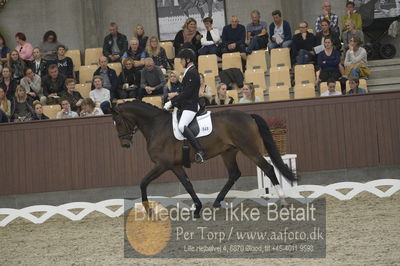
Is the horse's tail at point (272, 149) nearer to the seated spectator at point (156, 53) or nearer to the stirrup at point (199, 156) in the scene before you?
the stirrup at point (199, 156)

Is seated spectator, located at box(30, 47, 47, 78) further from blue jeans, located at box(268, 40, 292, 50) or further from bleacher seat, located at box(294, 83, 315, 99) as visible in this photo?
bleacher seat, located at box(294, 83, 315, 99)

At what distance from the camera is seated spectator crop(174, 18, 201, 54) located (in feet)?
50.2

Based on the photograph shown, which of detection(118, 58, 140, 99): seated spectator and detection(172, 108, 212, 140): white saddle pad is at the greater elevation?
detection(118, 58, 140, 99): seated spectator

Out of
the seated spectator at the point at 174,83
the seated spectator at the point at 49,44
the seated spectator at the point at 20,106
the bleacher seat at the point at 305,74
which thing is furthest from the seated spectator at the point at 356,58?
the seated spectator at the point at 49,44

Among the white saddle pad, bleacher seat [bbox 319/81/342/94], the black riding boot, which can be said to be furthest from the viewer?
bleacher seat [bbox 319/81/342/94]

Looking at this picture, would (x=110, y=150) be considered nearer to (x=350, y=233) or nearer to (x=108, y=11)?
(x=350, y=233)

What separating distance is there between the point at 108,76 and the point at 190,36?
6.35 feet

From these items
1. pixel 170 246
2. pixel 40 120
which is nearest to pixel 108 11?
pixel 40 120

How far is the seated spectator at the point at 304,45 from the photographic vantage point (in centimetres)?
1447

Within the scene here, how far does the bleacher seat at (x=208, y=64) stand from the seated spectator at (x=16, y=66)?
11.7 ft

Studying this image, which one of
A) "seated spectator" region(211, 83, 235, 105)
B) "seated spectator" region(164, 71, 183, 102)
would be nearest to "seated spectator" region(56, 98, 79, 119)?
"seated spectator" region(164, 71, 183, 102)

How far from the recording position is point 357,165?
12000 mm

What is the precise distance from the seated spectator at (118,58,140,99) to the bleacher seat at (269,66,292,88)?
8.12 ft


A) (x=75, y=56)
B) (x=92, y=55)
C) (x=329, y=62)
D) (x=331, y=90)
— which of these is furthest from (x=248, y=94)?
(x=75, y=56)
